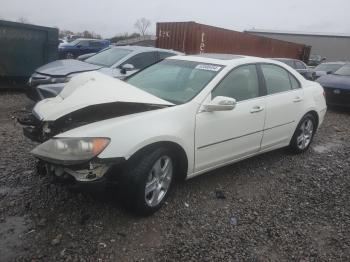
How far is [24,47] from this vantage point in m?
9.38

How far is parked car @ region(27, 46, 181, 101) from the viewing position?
23.9 feet

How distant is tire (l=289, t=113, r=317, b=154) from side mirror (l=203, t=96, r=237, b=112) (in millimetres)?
2010

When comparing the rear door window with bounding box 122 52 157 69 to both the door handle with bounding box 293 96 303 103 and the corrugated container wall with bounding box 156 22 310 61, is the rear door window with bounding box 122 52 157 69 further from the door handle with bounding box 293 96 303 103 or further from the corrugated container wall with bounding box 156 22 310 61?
the corrugated container wall with bounding box 156 22 310 61

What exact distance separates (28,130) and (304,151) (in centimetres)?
412

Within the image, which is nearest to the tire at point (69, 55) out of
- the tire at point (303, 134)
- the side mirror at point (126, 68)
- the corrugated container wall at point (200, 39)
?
the corrugated container wall at point (200, 39)

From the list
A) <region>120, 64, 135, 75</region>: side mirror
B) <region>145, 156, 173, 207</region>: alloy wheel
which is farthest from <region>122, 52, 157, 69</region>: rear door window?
<region>145, 156, 173, 207</region>: alloy wheel

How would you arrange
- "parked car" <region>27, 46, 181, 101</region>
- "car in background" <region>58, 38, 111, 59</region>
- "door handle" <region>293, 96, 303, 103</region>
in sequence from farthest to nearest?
1. "car in background" <region>58, 38, 111, 59</region>
2. "parked car" <region>27, 46, 181, 101</region>
3. "door handle" <region>293, 96, 303, 103</region>

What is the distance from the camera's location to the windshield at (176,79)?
3.90m

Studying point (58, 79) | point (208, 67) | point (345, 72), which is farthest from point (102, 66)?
point (345, 72)

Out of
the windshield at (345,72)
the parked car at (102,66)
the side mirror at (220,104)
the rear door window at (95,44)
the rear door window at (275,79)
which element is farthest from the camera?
the rear door window at (95,44)

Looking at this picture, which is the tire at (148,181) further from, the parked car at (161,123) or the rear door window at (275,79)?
the rear door window at (275,79)

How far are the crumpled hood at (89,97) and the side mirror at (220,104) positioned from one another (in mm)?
413

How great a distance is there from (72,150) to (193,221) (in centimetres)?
131

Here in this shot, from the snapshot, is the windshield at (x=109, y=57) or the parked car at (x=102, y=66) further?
the windshield at (x=109, y=57)
